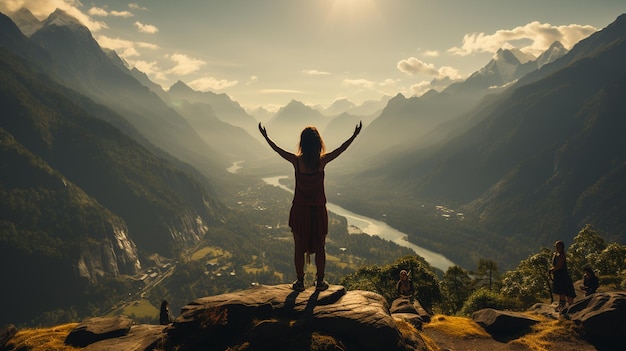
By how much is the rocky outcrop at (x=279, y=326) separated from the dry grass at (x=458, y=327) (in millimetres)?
6368

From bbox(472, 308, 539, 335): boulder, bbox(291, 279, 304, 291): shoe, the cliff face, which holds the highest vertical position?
bbox(291, 279, 304, 291): shoe

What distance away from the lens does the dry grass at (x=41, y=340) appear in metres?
11.1

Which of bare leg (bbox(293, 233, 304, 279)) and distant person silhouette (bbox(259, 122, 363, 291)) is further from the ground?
distant person silhouette (bbox(259, 122, 363, 291))

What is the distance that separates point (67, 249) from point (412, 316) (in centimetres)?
18537

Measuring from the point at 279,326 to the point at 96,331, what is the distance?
8025 mm

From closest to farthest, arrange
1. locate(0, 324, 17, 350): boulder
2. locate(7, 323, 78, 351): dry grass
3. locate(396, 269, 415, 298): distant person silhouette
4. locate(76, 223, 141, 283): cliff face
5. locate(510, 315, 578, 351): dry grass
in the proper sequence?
locate(7, 323, 78, 351): dry grass, locate(0, 324, 17, 350): boulder, locate(510, 315, 578, 351): dry grass, locate(396, 269, 415, 298): distant person silhouette, locate(76, 223, 141, 283): cliff face

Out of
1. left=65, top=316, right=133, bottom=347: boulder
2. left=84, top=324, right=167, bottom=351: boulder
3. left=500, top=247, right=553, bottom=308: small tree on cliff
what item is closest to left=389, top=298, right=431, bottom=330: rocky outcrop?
left=84, top=324, right=167, bottom=351: boulder

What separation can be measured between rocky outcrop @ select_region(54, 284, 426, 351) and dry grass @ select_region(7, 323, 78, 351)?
0.44 metres

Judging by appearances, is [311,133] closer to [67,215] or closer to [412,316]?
[412,316]

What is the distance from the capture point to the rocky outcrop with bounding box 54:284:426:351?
8.50 metres

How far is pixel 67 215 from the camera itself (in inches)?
6826

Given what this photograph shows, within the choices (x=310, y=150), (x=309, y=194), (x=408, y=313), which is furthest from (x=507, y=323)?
(x=310, y=150)

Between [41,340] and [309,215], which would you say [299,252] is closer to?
[309,215]

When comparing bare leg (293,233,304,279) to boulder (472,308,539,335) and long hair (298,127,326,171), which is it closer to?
long hair (298,127,326,171)
